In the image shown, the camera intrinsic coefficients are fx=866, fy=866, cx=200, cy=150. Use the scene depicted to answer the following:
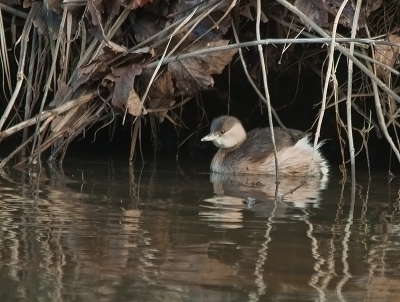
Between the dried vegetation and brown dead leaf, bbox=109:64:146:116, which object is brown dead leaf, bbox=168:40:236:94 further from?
brown dead leaf, bbox=109:64:146:116

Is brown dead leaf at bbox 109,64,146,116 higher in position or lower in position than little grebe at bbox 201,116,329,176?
higher

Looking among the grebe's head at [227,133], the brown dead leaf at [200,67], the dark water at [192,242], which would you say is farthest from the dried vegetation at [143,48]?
the grebe's head at [227,133]

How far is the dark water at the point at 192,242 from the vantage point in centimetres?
274

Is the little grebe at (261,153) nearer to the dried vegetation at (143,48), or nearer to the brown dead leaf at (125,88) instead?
the dried vegetation at (143,48)

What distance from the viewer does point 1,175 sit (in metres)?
5.54

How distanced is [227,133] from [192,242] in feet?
11.4

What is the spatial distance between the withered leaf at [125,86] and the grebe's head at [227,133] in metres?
1.32

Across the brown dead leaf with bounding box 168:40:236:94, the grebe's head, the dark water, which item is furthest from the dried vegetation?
the grebe's head

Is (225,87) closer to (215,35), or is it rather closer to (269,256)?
(215,35)

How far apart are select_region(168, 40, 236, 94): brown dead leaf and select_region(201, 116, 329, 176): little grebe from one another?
1.03m

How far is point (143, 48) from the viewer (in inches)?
210

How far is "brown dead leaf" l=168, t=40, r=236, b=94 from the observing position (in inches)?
211

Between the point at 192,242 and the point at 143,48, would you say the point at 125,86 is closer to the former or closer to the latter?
the point at 143,48

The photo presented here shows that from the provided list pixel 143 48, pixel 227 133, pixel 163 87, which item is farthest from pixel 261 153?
pixel 143 48
